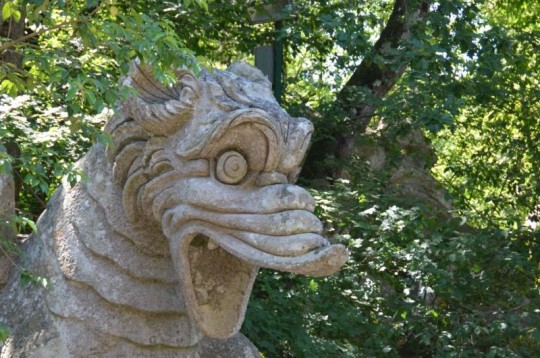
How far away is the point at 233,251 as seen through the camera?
362 centimetres

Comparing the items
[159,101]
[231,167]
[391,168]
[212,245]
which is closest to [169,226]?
[212,245]

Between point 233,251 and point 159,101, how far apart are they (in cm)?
54

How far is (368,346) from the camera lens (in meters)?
6.26

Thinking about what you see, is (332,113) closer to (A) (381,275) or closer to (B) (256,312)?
(A) (381,275)

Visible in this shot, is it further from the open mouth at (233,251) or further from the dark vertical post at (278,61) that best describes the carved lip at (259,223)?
the dark vertical post at (278,61)

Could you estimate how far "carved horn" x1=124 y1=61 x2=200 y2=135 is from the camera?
374 centimetres

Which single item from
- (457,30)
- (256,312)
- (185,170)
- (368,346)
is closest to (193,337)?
(185,170)

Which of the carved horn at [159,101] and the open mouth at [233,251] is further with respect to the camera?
the carved horn at [159,101]

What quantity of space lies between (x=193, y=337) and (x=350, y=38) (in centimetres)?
323

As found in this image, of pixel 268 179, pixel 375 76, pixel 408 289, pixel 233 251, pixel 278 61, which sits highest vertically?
pixel 375 76

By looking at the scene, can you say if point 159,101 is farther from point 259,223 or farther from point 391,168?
point 391,168

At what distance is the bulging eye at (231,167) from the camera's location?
3680 millimetres

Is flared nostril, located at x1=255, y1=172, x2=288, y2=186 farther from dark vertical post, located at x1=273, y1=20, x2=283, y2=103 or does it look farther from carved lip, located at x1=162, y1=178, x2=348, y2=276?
dark vertical post, located at x1=273, y1=20, x2=283, y2=103

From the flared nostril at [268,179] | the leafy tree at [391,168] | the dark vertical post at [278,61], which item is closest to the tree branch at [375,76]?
the leafy tree at [391,168]
